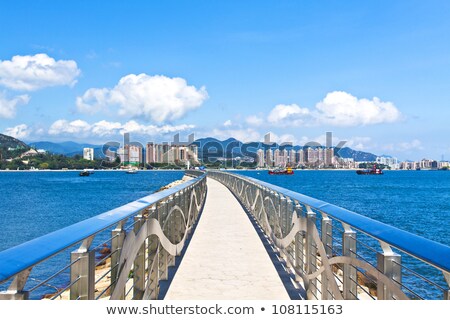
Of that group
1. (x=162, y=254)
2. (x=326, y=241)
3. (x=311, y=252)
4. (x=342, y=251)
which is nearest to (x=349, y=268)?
(x=342, y=251)

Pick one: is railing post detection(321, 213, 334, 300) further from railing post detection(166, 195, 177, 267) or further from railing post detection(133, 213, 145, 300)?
railing post detection(166, 195, 177, 267)

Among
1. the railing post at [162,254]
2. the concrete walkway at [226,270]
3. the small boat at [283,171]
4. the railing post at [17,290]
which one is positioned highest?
the railing post at [17,290]

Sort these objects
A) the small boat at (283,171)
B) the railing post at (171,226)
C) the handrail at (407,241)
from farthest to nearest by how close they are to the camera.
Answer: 1. the small boat at (283,171)
2. the railing post at (171,226)
3. the handrail at (407,241)

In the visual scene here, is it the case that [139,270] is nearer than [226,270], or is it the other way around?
[139,270]

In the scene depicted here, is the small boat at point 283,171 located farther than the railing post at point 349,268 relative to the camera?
Yes

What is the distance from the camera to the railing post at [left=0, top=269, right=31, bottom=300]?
1.78m

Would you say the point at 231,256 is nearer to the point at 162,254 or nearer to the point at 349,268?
the point at 162,254

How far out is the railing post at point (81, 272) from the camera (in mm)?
2576

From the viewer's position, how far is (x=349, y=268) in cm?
347

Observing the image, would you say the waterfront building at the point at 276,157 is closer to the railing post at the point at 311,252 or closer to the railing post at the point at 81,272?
the railing post at the point at 311,252

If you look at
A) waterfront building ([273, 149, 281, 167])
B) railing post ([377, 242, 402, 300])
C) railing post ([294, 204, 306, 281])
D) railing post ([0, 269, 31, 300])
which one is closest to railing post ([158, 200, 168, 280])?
railing post ([294, 204, 306, 281])

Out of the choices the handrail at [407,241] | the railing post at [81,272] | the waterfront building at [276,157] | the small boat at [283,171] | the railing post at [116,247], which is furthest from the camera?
the waterfront building at [276,157]

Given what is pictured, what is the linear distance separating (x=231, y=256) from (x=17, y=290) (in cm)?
536

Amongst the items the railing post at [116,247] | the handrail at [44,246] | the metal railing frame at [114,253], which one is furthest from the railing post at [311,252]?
the handrail at [44,246]
